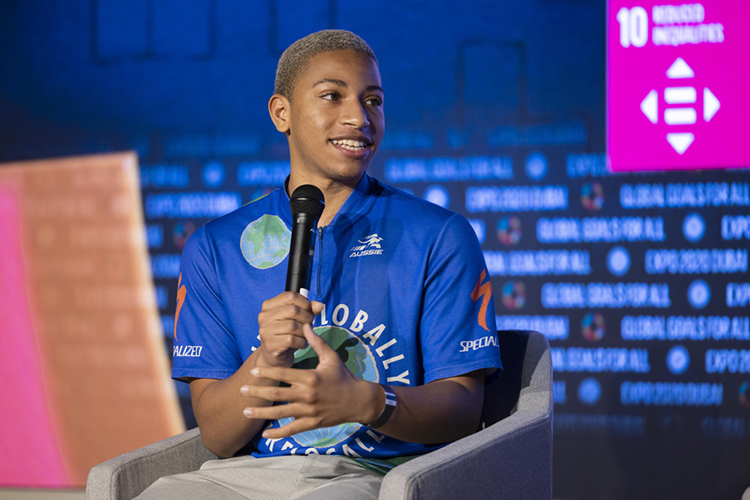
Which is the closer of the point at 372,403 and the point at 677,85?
the point at 372,403

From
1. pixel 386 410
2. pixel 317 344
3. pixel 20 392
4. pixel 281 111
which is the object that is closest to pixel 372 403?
pixel 386 410

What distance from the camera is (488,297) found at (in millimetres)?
1499

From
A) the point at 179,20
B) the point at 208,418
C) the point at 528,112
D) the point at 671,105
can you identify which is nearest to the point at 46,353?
the point at 179,20

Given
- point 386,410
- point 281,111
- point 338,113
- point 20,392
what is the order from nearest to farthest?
point 386,410
point 338,113
point 281,111
point 20,392

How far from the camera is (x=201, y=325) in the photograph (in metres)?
1.51

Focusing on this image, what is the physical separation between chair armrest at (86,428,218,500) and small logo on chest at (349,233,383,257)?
546 millimetres

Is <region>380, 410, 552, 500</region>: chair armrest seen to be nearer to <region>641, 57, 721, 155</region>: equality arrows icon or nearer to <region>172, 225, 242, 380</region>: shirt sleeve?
<region>172, 225, 242, 380</region>: shirt sleeve

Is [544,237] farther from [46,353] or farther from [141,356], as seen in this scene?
[46,353]

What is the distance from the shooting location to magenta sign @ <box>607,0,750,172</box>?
2.69 meters

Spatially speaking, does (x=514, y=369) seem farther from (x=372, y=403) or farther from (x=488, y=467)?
(x=372, y=403)

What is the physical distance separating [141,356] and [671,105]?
2.42 metres

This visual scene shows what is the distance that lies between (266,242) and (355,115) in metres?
0.34

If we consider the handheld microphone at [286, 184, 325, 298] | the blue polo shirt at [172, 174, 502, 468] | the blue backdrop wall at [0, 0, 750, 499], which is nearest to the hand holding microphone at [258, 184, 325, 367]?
the handheld microphone at [286, 184, 325, 298]

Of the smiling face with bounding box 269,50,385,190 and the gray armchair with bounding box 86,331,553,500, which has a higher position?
the smiling face with bounding box 269,50,385,190
